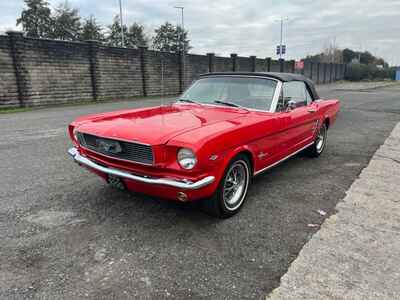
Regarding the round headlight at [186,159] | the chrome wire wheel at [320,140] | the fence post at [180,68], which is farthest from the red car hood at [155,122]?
the fence post at [180,68]

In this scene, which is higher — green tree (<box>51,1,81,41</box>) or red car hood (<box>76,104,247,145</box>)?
green tree (<box>51,1,81,41</box>)

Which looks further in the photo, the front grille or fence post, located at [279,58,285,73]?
fence post, located at [279,58,285,73]

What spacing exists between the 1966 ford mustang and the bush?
69.4 meters

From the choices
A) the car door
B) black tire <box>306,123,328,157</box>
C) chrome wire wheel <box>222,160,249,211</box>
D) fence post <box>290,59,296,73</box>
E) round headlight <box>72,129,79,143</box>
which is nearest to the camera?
chrome wire wheel <box>222,160,249,211</box>

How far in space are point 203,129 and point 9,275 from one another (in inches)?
79.0

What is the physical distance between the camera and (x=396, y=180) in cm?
465

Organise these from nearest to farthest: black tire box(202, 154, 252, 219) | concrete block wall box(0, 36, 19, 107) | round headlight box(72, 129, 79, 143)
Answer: black tire box(202, 154, 252, 219) → round headlight box(72, 129, 79, 143) → concrete block wall box(0, 36, 19, 107)

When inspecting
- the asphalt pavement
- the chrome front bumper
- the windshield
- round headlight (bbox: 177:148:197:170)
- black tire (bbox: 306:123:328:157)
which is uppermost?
the windshield

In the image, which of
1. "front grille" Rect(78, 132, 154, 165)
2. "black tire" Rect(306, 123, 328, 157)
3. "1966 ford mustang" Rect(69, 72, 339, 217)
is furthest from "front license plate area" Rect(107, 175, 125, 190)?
"black tire" Rect(306, 123, 328, 157)

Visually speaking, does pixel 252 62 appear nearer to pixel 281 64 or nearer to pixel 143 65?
pixel 281 64

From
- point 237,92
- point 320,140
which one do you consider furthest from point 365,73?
point 237,92

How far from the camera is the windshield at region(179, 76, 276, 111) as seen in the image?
4.14 metres

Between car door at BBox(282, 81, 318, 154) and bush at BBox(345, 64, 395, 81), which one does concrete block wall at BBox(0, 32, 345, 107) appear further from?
bush at BBox(345, 64, 395, 81)

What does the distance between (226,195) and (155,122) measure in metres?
1.12
